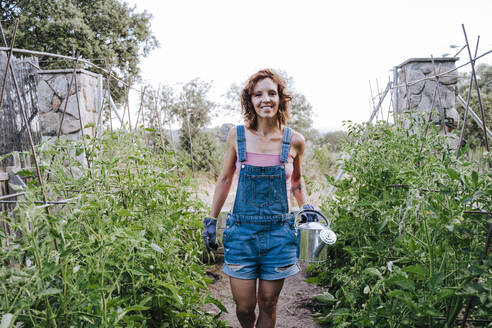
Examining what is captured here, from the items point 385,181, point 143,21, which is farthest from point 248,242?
point 143,21

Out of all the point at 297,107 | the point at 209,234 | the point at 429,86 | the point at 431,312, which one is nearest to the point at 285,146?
the point at 209,234

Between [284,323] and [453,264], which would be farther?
[284,323]

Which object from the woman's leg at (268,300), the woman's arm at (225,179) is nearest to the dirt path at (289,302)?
the woman's leg at (268,300)

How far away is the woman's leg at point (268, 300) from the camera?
178 cm

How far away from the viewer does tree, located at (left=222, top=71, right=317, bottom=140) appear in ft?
42.5

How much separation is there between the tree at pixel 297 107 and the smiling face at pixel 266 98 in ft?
35.8

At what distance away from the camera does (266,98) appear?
1.86 meters

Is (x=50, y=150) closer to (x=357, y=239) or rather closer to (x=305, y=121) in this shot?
(x=357, y=239)

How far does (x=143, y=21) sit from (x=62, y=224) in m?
14.1

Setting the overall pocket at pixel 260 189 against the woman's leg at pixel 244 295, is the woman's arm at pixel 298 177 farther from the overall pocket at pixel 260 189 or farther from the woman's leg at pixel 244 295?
the woman's leg at pixel 244 295

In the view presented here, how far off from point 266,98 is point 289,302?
5.64 ft

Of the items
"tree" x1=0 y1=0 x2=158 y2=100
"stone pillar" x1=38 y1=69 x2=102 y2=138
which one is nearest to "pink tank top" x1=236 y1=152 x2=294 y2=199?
"stone pillar" x1=38 y1=69 x2=102 y2=138

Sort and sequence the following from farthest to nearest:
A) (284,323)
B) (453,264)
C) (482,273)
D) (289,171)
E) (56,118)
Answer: (56,118), (284,323), (289,171), (453,264), (482,273)

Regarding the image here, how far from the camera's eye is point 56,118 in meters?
4.35
